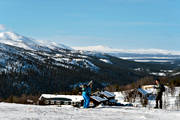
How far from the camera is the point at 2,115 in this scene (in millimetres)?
13336

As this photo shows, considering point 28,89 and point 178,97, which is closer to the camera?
point 178,97

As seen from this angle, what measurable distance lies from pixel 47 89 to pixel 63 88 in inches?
463

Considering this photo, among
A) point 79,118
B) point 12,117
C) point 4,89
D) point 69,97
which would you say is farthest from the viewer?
point 4,89

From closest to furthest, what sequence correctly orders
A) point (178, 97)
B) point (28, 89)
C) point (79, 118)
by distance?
point (79, 118) → point (178, 97) → point (28, 89)

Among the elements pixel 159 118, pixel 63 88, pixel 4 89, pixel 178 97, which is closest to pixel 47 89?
pixel 63 88

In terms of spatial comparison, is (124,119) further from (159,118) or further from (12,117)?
(12,117)

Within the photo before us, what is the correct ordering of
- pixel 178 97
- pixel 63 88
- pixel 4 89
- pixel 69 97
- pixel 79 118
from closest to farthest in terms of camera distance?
pixel 79 118, pixel 69 97, pixel 178 97, pixel 4 89, pixel 63 88

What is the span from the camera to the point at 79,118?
13828mm

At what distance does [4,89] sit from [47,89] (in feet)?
92.9

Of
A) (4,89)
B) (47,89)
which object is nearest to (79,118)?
(4,89)

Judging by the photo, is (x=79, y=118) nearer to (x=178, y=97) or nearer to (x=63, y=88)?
(x=178, y=97)

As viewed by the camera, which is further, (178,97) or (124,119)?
(178,97)

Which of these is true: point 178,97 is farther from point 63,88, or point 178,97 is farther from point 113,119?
point 63,88

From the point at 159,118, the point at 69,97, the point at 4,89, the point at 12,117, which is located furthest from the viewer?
the point at 4,89
